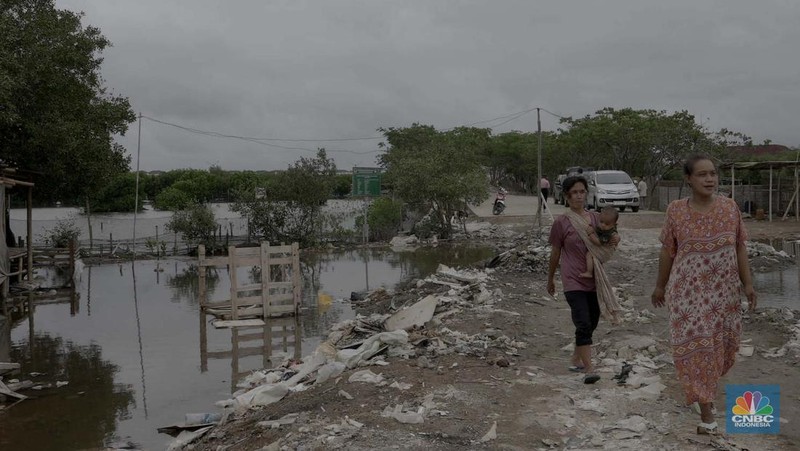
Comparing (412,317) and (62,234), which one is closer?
(412,317)

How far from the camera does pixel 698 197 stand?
402 centimetres

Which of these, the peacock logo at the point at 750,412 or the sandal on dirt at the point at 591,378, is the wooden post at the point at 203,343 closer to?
the sandal on dirt at the point at 591,378

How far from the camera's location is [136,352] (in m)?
9.90

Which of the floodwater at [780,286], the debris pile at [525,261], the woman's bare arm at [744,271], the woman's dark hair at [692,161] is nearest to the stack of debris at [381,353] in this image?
the woman's bare arm at [744,271]

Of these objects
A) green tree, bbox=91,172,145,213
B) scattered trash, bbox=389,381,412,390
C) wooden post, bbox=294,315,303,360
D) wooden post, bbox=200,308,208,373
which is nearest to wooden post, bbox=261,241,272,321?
wooden post, bbox=294,315,303,360

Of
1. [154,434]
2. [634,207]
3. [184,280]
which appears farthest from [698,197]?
[634,207]

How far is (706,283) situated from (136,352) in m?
8.28

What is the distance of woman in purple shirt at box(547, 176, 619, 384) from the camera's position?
5.30 metres

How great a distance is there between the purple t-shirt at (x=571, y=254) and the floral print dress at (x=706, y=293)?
1220mm

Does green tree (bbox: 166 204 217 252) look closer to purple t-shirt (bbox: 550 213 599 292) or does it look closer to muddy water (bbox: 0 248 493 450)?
muddy water (bbox: 0 248 493 450)

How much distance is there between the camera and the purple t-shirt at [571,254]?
5297mm

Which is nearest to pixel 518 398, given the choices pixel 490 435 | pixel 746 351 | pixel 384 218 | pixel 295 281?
pixel 490 435

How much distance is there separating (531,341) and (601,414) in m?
2.55

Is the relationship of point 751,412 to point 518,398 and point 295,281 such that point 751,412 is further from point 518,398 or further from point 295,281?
point 295,281
